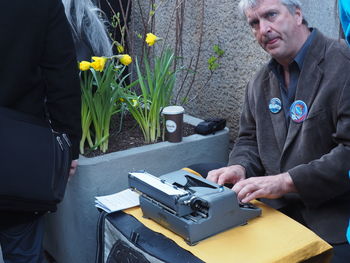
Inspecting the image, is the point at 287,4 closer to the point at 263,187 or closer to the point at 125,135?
the point at 263,187

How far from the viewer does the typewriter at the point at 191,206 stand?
157 centimetres

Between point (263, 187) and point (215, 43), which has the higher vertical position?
point (215, 43)

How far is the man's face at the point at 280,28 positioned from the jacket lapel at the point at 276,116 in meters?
0.14

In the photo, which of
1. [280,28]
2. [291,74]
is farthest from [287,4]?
[291,74]

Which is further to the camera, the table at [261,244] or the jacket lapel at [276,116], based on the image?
the jacket lapel at [276,116]

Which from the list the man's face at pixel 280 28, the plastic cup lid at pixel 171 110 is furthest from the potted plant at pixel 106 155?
the man's face at pixel 280 28

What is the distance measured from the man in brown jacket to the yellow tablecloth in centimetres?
14

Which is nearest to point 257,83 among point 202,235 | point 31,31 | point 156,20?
point 202,235

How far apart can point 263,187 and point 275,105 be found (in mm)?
432

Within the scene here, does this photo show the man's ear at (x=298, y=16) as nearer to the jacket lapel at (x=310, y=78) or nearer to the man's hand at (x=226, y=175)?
the jacket lapel at (x=310, y=78)

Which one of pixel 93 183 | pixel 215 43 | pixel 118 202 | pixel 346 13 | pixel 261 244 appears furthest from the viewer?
pixel 215 43

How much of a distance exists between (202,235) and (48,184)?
0.62 metres

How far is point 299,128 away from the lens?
1936 millimetres

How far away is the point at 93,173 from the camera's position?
2.40 metres
